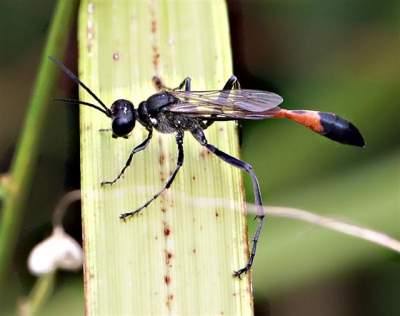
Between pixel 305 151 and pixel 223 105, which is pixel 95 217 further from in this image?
pixel 305 151

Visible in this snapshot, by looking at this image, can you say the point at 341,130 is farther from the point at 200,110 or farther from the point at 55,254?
the point at 55,254

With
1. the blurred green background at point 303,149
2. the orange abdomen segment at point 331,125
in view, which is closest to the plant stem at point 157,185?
the orange abdomen segment at point 331,125

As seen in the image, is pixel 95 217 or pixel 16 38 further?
pixel 16 38

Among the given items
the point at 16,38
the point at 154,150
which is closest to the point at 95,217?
the point at 154,150

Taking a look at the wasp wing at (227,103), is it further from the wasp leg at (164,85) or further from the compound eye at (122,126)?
the compound eye at (122,126)

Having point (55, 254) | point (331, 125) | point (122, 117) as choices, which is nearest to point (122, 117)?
point (122, 117)

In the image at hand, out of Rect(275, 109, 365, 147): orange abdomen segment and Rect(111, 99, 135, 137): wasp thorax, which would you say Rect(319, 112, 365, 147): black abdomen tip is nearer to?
Rect(275, 109, 365, 147): orange abdomen segment

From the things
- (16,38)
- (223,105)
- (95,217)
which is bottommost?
(95,217)
